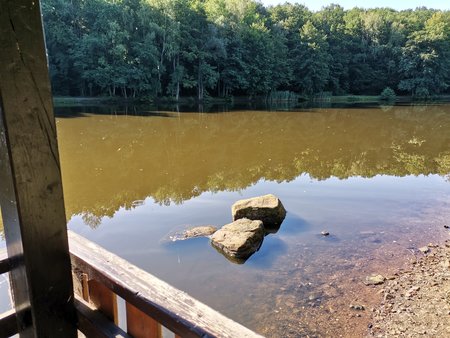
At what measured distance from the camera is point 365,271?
5066 millimetres

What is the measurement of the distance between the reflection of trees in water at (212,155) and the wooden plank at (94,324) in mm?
5550

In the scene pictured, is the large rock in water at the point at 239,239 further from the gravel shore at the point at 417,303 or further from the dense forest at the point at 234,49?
the dense forest at the point at 234,49

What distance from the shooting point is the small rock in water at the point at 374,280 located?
15.5ft

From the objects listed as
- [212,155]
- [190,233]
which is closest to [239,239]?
[190,233]

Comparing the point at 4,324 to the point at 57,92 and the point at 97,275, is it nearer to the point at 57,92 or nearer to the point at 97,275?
the point at 97,275

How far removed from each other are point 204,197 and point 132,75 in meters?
24.9

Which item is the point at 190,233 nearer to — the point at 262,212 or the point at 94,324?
the point at 262,212

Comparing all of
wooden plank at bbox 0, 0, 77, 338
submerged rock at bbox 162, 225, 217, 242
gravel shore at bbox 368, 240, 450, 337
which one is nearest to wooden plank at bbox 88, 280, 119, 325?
wooden plank at bbox 0, 0, 77, 338

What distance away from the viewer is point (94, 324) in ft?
3.65

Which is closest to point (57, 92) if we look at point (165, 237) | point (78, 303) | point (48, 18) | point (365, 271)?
point (48, 18)

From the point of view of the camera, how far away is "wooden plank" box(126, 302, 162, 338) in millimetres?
1044

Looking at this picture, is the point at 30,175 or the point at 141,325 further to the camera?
the point at 141,325

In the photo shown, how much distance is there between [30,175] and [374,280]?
4.78 m

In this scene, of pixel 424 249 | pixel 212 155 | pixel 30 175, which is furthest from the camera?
pixel 212 155
